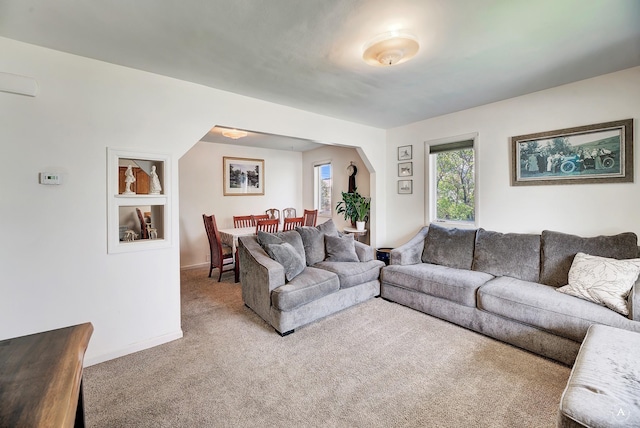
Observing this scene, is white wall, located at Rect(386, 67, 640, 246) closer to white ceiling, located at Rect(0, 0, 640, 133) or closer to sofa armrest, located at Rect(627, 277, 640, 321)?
white ceiling, located at Rect(0, 0, 640, 133)

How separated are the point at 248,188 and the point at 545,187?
5014mm

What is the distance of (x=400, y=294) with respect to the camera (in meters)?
3.37

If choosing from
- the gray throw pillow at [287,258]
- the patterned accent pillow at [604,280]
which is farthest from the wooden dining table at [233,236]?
the patterned accent pillow at [604,280]

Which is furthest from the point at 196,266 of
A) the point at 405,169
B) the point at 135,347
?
the point at 405,169

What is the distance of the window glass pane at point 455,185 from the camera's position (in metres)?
3.86

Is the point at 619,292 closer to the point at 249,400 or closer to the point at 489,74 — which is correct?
the point at 489,74

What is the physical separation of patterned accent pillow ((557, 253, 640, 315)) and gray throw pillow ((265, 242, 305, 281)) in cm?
248

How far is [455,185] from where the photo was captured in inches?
159

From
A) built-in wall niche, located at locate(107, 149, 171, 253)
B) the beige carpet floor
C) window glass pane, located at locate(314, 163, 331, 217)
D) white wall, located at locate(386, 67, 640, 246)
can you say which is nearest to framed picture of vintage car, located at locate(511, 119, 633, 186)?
white wall, located at locate(386, 67, 640, 246)

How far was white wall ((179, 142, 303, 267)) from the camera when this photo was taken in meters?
5.27

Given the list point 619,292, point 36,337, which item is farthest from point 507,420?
point 36,337

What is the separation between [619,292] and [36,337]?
364 cm

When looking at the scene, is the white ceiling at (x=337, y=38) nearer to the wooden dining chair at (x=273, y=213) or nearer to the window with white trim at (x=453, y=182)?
the window with white trim at (x=453, y=182)

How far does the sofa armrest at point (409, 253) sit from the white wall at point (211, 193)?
3.52m
